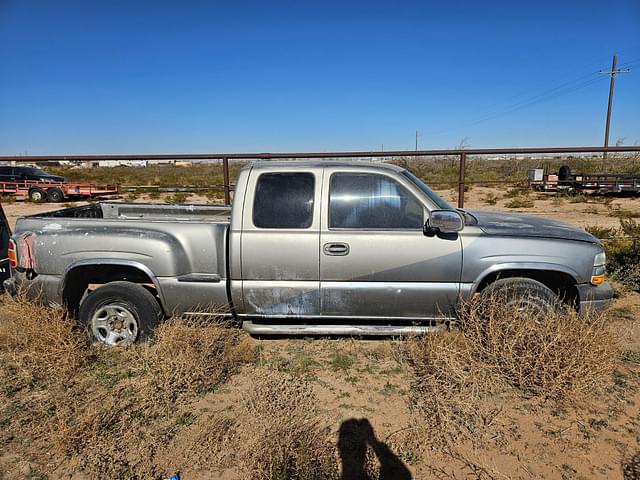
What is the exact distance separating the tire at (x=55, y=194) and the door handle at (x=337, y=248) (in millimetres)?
20523

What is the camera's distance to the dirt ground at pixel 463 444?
2445 mm

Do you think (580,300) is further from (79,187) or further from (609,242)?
(79,187)

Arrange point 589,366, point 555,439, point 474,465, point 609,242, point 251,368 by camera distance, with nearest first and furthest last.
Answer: point 474,465, point 555,439, point 589,366, point 251,368, point 609,242

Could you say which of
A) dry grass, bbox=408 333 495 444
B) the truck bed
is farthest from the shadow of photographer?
the truck bed

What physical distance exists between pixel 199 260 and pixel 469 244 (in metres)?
2.43

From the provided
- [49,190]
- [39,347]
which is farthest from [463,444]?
[49,190]

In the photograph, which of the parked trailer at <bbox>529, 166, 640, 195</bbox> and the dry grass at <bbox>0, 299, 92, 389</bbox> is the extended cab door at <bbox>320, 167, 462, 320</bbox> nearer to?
the dry grass at <bbox>0, 299, 92, 389</bbox>

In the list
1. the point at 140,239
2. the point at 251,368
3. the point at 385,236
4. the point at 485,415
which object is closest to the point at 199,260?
the point at 140,239

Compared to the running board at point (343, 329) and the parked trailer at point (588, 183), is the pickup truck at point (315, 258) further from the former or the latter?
the parked trailer at point (588, 183)

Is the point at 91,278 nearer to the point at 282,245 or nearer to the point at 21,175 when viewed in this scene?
the point at 282,245

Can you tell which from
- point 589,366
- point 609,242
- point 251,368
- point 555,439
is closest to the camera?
point 555,439

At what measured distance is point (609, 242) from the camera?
7293 millimetres

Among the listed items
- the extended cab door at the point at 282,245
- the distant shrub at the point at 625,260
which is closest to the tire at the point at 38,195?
the extended cab door at the point at 282,245

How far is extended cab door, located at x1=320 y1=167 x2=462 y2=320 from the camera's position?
3.61 m
